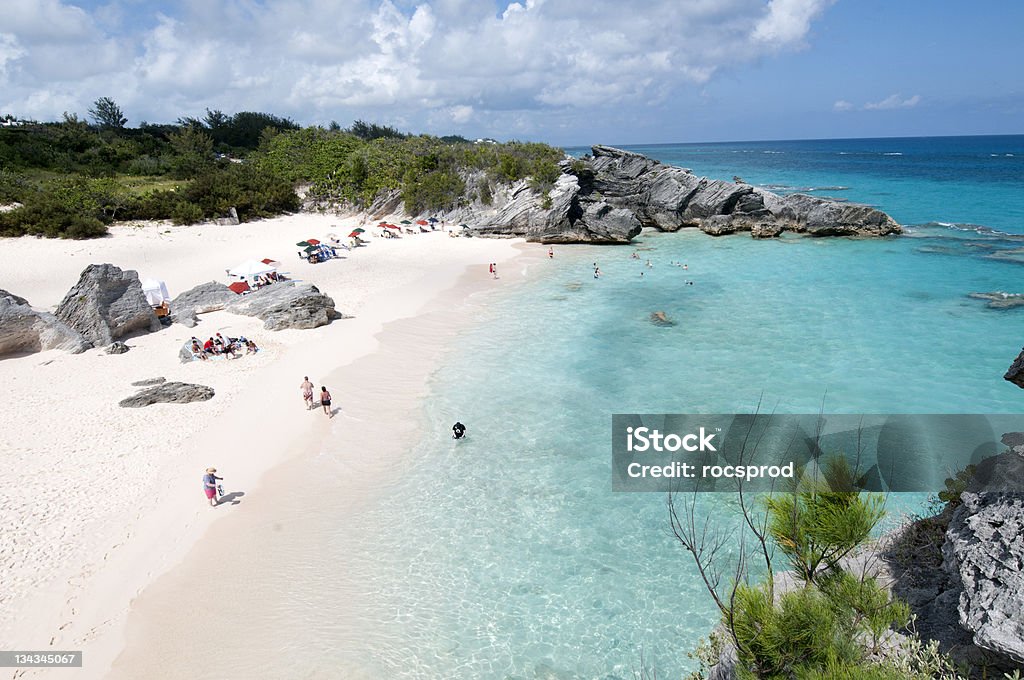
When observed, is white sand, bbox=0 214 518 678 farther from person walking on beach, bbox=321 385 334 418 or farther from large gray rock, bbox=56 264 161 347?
large gray rock, bbox=56 264 161 347

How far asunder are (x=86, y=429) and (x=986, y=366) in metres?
32.1

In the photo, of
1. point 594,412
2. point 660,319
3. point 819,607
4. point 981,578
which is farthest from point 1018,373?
point 660,319

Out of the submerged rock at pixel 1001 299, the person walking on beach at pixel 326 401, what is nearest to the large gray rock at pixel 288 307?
the person walking on beach at pixel 326 401

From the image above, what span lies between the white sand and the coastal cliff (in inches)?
712

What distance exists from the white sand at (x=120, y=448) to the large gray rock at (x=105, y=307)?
93 centimetres

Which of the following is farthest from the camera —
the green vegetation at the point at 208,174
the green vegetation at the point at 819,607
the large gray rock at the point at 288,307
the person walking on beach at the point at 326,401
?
the green vegetation at the point at 208,174

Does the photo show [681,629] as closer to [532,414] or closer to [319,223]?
[532,414]

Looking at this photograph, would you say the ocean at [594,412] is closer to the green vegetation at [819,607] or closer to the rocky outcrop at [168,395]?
the green vegetation at [819,607]

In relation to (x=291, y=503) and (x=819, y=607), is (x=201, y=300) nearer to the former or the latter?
(x=291, y=503)

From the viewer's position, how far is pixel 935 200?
6450cm

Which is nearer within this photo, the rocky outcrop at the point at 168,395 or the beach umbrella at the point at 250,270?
the rocky outcrop at the point at 168,395

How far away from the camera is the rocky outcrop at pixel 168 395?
59.3 feet

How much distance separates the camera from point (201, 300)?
28141 millimetres

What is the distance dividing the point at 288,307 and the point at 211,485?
13.7 meters
